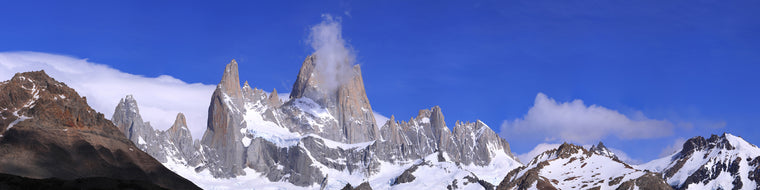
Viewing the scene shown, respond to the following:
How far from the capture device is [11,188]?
19900 cm
